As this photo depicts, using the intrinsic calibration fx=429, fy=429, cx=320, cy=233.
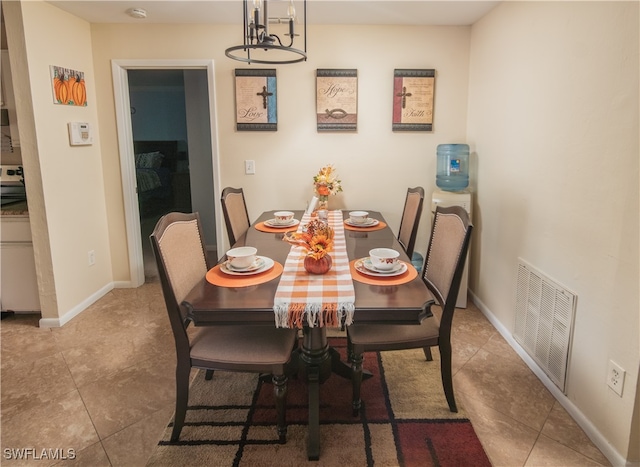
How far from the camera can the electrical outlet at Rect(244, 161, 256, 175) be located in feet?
12.2

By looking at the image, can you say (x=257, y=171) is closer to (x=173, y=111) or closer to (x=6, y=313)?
(x=6, y=313)

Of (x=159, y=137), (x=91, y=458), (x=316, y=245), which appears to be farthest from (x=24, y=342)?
(x=159, y=137)

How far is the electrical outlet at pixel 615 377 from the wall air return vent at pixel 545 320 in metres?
0.30

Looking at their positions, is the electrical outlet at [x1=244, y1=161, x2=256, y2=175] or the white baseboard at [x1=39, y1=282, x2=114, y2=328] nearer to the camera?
the white baseboard at [x1=39, y1=282, x2=114, y2=328]

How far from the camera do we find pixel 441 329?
2.01 meters

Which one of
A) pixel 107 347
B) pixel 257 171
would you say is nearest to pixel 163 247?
pixel 107 347

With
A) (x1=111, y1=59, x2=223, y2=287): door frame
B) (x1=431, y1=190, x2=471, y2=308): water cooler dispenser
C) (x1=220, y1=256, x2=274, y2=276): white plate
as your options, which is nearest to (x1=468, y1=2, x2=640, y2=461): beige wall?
(x1=431, y1=190, x2=471, y2=308): water cooler dispenser

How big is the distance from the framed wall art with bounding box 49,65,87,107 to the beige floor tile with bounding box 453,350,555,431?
3.31m

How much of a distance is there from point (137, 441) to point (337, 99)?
111 inches

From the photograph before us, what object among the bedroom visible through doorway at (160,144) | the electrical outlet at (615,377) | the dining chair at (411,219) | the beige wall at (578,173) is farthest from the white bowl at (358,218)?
the bedroom visible through doorway at (160,144)

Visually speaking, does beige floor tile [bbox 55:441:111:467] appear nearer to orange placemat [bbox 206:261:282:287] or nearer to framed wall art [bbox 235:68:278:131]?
orange placemat [bbox 206:261:282:287]

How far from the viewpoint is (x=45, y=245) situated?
3.04 meters

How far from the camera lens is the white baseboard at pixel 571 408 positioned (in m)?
1.78

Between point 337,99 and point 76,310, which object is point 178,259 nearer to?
point 76,310
